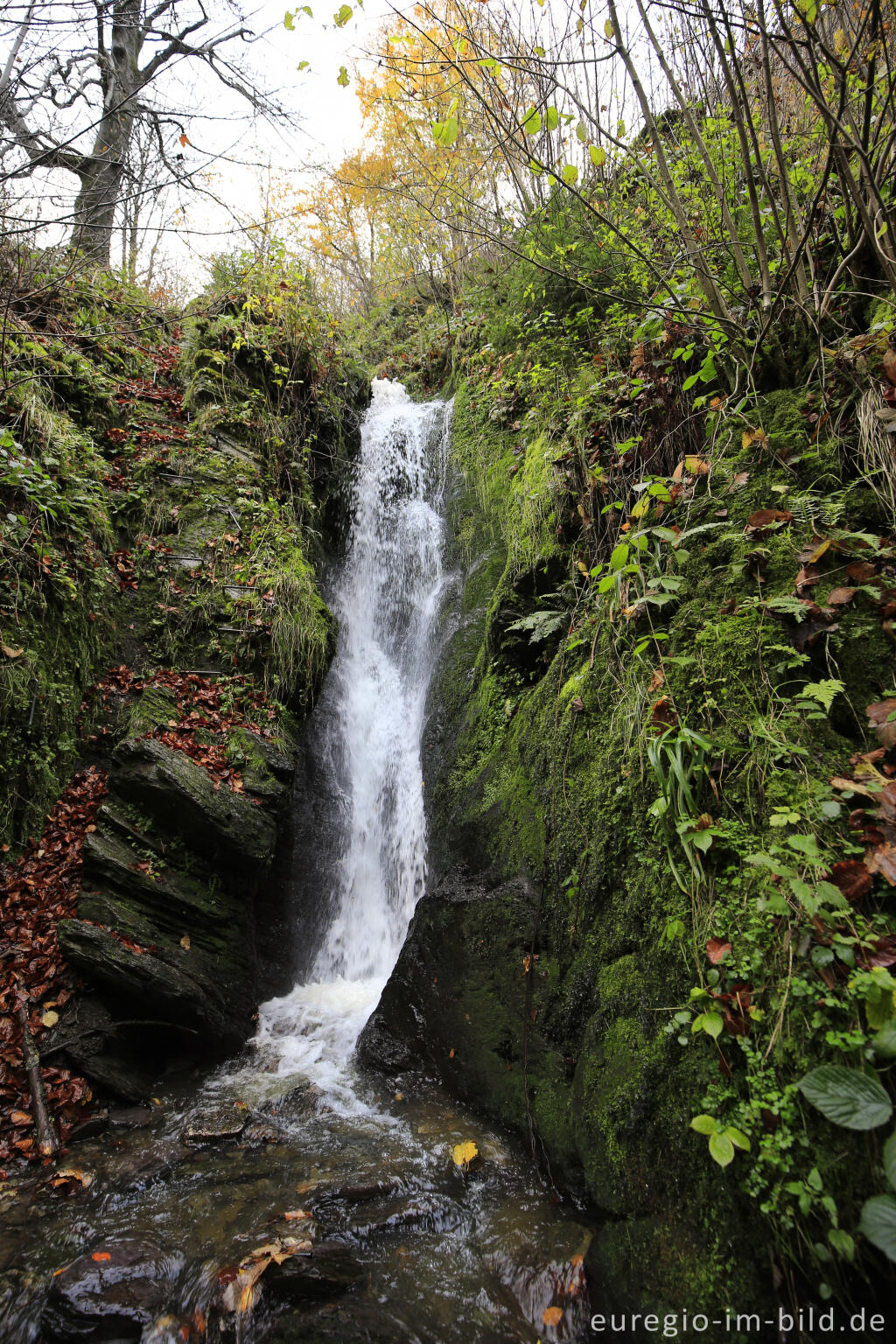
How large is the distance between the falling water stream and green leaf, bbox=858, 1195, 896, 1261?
5.17ft

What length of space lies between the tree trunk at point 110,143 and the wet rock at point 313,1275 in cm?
455

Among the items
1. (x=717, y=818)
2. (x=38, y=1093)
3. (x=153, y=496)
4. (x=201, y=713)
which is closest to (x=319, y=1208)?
(x=38, y=1093)

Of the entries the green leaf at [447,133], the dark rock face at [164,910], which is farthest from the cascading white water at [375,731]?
the green leaf at [447,133]

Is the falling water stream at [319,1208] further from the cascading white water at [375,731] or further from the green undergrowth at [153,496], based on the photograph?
the green undergrowth at [153,496]

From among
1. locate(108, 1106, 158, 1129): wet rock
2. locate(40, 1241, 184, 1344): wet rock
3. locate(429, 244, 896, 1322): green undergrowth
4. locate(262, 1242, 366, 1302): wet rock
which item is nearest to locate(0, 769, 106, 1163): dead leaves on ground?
locate(108, 1106, 158, 1129): wet rock

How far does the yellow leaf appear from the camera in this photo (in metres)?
3.11

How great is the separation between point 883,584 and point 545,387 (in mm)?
4580

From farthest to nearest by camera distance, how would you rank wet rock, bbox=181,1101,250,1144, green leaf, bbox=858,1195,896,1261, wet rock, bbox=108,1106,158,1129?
wet rock, bbox=108,1106,158,1129 < wet rock, bbox=181,1101,250,1144 < green leaf, bbox=858,1195,896,1261

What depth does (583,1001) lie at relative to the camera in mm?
2998

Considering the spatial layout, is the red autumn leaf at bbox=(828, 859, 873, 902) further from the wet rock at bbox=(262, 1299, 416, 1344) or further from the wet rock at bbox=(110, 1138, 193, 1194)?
the wet rock at bbox=(110, 1138, 193, 1194)

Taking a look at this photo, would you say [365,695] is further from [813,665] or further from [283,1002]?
[813,665]

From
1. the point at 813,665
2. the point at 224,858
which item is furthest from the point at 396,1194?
the point at 813,665

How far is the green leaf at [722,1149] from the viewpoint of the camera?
1667 millimetres

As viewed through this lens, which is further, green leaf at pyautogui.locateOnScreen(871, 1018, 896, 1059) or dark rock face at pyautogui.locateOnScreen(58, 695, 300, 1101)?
dark rock face at pyautogui.locateOnScreen(58, 695, 300, 1101)
